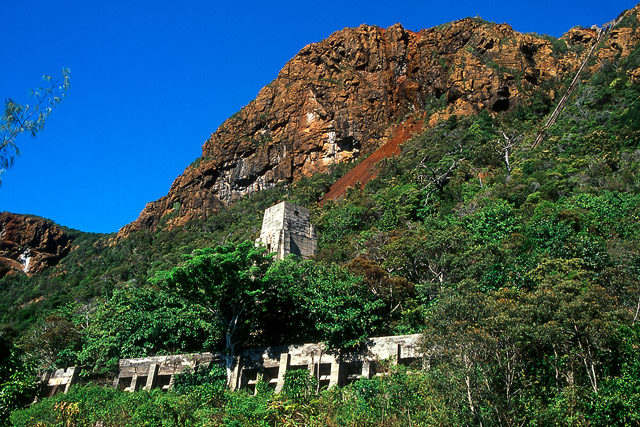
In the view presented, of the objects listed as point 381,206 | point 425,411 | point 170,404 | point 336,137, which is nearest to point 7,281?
point 336,137

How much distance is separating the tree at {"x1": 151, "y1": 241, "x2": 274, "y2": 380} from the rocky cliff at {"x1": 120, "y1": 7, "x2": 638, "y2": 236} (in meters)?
48.4

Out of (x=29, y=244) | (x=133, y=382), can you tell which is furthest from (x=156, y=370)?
(x=29, y=244)

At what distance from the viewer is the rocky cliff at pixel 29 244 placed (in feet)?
290

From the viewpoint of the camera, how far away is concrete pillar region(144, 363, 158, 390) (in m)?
20.5

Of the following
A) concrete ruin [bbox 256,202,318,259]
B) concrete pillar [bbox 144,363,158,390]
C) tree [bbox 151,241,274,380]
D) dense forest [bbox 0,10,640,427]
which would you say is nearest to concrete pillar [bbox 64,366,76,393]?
dense forest [bbox 0,10,640,427]

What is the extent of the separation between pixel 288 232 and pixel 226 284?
31.8ft

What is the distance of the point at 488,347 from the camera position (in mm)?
13086

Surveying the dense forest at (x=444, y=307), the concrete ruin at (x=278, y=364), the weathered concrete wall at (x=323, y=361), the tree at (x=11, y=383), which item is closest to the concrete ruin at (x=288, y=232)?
the dense forest at (x=444, y=307)

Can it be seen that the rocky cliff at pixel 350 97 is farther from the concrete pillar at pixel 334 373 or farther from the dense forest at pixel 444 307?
the concrete pillar at pixel 334 373

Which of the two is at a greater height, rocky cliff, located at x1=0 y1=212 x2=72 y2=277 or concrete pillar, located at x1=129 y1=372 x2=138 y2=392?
rocky cliff, located at x1=0 y1=212 x2=72 y2=277

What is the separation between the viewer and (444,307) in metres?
14.7

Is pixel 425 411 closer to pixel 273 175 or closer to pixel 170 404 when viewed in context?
pixel 170 404

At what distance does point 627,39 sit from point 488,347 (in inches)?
2242

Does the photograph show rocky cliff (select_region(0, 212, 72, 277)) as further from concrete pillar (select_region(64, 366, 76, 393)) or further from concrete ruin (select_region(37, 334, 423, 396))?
concrete ruin (select_region(37, 334, 423, 396))
